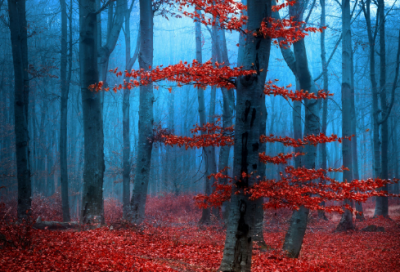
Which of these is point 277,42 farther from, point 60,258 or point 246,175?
point 60,258

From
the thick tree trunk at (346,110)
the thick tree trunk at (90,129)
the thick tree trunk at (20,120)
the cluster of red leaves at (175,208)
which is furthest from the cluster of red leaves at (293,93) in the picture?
the cluster of red leaves at (175,208)

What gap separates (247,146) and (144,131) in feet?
17.5

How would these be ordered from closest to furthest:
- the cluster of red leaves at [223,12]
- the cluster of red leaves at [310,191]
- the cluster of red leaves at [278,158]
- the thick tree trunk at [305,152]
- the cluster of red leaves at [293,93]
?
the cluster of red leaves at [310,191] → the cluster of red leaves at [278,158] → the cluster of red leaves at [293,93] → the cluster of red leaves at [223,12] → the thick tree trunk at [305,152]

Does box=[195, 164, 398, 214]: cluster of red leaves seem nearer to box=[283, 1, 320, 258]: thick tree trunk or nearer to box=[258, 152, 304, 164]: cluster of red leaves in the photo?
box=[258, 152, 304, 164]: cluster of red leaves

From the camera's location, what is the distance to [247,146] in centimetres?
500

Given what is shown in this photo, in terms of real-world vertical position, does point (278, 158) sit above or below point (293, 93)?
below

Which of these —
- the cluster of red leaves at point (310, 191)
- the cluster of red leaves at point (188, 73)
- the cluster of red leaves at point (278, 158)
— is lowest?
the cluster of red leaves at point (310, 191)

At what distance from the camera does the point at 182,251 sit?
7.26 metres

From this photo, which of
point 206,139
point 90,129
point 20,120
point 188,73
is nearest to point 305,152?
point 206,139

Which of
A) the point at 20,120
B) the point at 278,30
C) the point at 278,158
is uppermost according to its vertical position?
the point at 278,30

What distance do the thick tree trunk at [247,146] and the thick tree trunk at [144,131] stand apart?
16.2 ft

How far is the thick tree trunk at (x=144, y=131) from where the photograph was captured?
30.9 ft

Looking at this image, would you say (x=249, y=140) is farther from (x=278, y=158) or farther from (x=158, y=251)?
(x=158, y=251)

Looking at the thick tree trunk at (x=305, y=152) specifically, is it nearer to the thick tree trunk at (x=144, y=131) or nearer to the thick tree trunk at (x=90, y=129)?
the thick tree trunk at (x=144, y=131)
